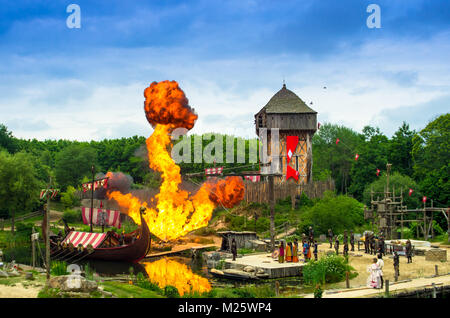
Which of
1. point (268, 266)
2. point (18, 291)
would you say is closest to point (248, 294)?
point (268, 266)


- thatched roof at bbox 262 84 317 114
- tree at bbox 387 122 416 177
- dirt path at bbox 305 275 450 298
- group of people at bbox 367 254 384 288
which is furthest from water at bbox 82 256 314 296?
tree at bbox 387 122 416 177

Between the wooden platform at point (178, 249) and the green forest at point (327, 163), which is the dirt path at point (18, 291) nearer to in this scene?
the wooden platform at point (178, 249)

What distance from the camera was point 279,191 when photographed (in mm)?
56062

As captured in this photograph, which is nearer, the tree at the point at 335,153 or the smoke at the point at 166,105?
the smoke at the point at 166,105

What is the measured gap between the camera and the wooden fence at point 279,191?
5531 cm

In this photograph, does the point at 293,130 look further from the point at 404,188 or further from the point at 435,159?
the point at 435,159

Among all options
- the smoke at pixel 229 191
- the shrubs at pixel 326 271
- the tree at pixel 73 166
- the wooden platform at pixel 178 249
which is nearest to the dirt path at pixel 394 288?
the shrubs at pixel 326 271

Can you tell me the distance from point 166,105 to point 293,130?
2078cm

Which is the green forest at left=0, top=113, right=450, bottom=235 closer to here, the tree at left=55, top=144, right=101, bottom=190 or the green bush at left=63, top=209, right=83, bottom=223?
the tree at left=55, top=144, right=101, bottom=190

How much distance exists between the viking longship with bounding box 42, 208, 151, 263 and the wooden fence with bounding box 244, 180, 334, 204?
1915 cm

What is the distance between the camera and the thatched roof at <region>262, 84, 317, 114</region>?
6016 centimetres

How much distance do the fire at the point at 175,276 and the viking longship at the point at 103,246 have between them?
1570mm
